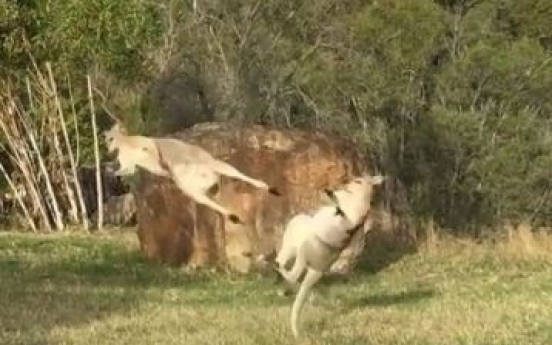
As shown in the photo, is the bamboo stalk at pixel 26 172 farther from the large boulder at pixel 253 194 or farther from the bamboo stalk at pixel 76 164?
the large boulder at pixel 253 194

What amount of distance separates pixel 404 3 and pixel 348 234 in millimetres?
16033

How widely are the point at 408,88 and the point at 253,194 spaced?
34.0 ft

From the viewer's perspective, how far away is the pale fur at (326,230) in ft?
23.0

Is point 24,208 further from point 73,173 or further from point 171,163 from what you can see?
point 171,163

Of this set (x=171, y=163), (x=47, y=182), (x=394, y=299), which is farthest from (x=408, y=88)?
(x=171, y=163)

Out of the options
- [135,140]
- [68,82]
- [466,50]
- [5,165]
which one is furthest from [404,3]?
[135,140]

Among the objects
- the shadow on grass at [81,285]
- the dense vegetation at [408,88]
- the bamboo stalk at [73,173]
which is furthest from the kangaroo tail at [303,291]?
the dense vegetation at [408,88]

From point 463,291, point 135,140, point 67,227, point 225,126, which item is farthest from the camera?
point 67,227

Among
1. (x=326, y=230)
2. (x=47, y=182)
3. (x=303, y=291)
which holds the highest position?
(x=326, y=230)

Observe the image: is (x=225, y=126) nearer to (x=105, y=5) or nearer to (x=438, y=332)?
(x=105, y=5)

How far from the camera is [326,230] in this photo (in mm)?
7129

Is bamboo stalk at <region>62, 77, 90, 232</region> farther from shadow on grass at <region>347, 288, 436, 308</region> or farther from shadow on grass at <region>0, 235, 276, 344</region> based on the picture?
shadow on grass at <region>347, 288, 436, 308</region>

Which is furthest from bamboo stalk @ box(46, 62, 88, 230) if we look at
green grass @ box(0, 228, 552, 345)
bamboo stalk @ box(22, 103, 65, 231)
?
green grass @ box(0, 228, 552, 345)

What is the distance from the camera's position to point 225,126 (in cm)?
1449
